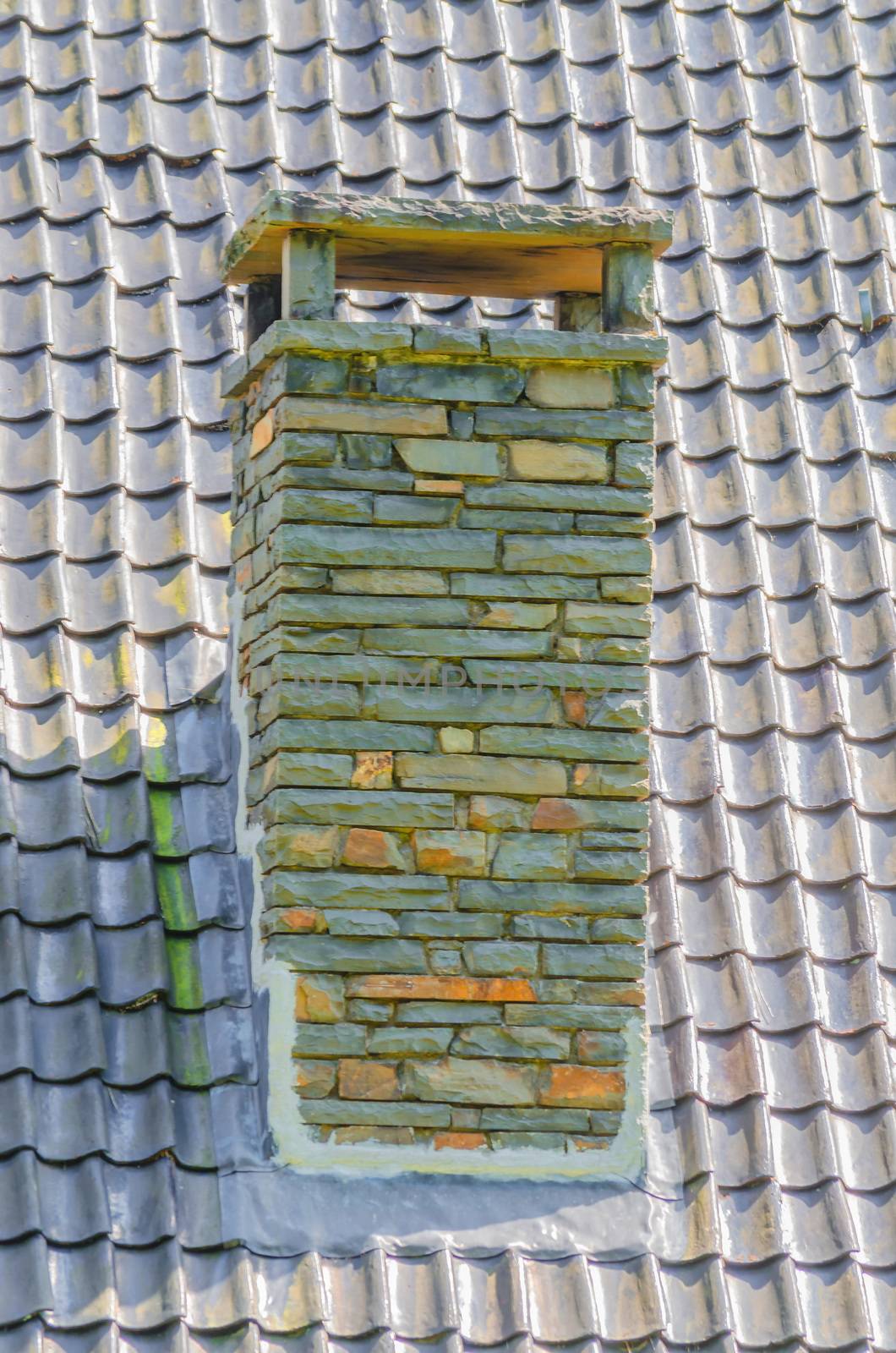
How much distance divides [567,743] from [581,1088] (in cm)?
69

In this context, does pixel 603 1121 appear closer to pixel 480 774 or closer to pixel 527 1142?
pixel 527 1142

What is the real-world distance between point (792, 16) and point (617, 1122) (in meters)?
3.71

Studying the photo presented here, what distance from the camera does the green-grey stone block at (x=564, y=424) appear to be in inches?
157

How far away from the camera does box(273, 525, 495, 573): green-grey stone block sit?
392cm

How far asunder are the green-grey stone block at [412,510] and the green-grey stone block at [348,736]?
414 mm

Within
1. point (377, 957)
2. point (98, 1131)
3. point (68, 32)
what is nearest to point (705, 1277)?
point (377, 957)

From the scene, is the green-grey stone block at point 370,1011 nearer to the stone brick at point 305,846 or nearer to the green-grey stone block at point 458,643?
the stone brick at point 305,846

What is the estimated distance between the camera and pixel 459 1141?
3.86 metres

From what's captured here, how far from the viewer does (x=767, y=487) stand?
Answer: 16.3 feet

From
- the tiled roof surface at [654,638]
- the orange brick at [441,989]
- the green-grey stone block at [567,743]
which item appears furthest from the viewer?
the green-grey stone block at [567,743]

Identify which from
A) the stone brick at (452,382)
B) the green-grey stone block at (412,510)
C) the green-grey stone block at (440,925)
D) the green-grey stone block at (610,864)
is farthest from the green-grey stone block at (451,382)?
the green-grey stone block at (440,925)

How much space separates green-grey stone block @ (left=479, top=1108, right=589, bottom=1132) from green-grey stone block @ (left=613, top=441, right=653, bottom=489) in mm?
1288

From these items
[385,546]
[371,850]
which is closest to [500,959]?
[371,850]

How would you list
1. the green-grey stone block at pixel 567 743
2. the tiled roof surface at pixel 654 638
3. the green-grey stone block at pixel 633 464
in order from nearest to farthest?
the tiled roof surface at pixel 654 638, the green-grey stone block at pixel 567 743, the green-grey stone block at pixel 633 464
